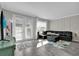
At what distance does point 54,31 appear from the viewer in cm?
698

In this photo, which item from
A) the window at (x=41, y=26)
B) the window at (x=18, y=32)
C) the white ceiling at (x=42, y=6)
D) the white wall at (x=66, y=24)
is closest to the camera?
the white ceiling at (x=42, y=6)

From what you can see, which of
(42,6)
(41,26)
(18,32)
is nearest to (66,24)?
(41,26)

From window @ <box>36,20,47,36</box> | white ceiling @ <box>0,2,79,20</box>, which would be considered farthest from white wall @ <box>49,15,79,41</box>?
white ceiling @ <box>0,2,79,20</box>

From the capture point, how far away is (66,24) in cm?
662

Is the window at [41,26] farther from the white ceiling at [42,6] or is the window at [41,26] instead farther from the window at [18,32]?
the white ceiling at [42,6]

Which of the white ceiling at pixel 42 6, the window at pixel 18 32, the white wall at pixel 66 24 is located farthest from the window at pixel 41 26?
the white ceiling at pixel 42 6

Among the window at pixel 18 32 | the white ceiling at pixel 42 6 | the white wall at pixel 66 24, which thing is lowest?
the window at pixel 18 32

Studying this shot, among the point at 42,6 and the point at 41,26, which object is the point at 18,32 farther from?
the point at 42,6

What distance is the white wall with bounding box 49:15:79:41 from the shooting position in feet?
20.5

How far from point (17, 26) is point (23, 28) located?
63 cm

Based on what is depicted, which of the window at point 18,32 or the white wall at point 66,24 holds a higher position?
the white wall at point 66,24

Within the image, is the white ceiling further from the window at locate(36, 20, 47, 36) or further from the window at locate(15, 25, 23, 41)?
the window at locate(36, 20, 47, 36)

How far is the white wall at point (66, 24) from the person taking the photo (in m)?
6.26

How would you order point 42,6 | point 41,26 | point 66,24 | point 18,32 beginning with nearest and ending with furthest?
point 42,6 → point 18,32 → point 66,24 → point 41,26
